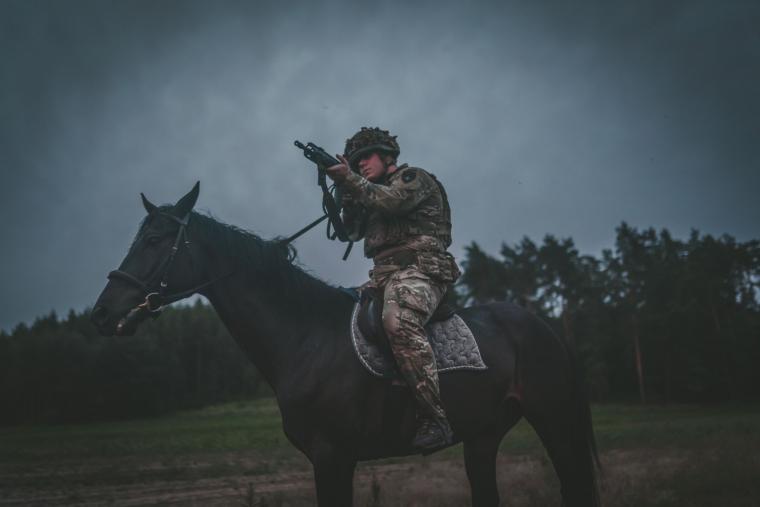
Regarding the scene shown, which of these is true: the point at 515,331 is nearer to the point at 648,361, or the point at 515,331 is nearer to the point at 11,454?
the point at 11,454

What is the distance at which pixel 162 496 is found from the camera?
1005cm

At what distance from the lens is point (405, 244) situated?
4.99m

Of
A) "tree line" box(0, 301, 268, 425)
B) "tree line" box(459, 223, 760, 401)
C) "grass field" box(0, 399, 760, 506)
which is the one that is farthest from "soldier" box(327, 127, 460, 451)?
"tree line" box(0, 301, 268, 425)

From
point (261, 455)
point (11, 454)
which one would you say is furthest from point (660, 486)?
point (11, 454)

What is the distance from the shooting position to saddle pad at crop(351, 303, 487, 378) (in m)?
4.57

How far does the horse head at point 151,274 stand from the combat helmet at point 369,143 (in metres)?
1.54

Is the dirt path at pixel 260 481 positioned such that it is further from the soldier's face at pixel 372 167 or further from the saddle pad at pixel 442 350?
the soldier's face at pixel 372 167

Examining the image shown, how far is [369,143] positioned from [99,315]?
293cm

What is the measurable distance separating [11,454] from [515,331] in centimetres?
2104

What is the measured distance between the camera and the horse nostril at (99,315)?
4.36m

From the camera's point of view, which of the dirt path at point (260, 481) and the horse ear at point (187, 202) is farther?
the dirt path at point (260, 481)

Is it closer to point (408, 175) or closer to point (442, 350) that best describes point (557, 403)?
point (442, 350)

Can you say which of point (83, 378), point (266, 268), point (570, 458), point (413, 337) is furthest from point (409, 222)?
point (83, 378)

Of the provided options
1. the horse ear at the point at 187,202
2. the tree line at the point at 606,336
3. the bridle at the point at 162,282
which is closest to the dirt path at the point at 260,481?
the bridle at the point at 162,282
